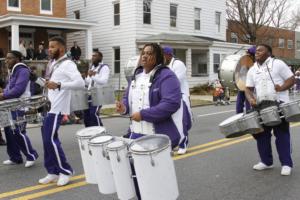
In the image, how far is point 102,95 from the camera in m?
8.23

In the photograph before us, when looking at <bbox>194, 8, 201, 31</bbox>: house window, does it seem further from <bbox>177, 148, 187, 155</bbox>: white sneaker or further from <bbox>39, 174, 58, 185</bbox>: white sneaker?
<bbox>39, 174, 58, 185</bbox>: white sneaker

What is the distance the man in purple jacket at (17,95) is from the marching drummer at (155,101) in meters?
2.89

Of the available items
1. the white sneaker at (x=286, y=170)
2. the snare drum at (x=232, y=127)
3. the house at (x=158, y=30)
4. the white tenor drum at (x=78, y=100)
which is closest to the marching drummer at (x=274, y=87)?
the white sneaker at (x=286, y=170)

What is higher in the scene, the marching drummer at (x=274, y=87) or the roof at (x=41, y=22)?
the roof at (x=41, y=22)

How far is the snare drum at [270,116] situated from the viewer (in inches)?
246

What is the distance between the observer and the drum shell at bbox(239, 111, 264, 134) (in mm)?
6113

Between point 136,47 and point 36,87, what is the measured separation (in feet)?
64.4

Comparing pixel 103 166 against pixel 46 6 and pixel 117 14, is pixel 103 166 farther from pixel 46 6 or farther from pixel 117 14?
pixel 46 6

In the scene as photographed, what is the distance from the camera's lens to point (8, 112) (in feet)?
21.4

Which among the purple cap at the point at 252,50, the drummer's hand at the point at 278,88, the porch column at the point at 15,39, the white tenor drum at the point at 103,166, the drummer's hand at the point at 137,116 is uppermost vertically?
the porch column at the point at 15,39

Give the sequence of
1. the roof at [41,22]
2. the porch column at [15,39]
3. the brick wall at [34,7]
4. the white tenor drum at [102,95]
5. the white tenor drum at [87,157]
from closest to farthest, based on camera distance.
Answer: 1. the white tenor drum at [87,157]
2. the white tenor drum at [102,95]
3. the porch column at [15,39]
4. the roof at [41,22]
5. the brick wall at [34,7]

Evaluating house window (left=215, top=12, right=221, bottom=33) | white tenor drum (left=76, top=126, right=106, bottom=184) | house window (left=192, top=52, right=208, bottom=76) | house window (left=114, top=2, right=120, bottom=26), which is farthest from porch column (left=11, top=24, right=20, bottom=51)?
white tenor drum (left=76, top=126, right=106, bottom=184)

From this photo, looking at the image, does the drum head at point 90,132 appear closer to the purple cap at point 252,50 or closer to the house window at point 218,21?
the purple cap at point 252,50

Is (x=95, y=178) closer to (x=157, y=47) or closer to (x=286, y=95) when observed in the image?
(x=157, y=47)
